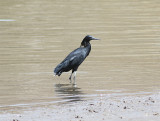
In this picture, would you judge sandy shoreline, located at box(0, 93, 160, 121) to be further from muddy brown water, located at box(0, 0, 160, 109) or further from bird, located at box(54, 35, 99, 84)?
bird, located at box(54, 35, 99, 84)

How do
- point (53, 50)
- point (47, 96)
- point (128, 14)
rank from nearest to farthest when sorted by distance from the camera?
point (47, 96), point (53, 50), point (128, 14)

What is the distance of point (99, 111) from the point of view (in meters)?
8.93

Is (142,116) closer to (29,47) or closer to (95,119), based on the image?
(95,119)

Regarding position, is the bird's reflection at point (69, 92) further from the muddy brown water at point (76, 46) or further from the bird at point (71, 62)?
the bird at point (71, 62)

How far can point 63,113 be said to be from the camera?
890cm

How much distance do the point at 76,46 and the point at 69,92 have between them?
7.53 metres

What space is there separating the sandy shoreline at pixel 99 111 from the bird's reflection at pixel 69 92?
0.67 metres

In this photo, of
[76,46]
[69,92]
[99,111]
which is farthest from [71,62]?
[76,46]

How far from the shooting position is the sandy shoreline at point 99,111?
8.48m

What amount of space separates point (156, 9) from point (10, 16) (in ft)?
26.0

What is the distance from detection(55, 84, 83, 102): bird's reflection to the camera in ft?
35.2

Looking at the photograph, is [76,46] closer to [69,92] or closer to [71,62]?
[71,62]

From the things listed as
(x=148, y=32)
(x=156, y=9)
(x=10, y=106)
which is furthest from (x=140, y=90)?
(x=156, y=9)

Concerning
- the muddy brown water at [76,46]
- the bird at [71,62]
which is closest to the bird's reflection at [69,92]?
the muddy brown water at [76,46]
